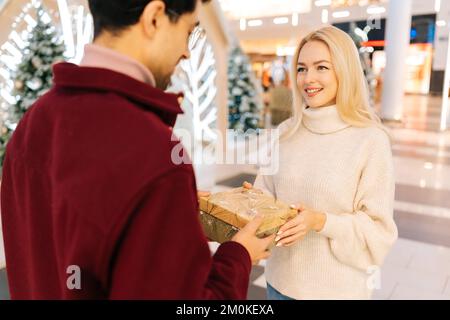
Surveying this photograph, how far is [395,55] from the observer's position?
1201 centimetres

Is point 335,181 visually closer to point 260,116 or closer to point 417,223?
point 417,223

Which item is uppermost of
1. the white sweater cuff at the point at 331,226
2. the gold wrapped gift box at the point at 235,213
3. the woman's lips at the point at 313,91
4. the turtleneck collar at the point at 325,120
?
the woman's lips at the point at 313,91

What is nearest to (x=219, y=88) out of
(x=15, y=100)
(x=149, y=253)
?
(x=15, y=100)

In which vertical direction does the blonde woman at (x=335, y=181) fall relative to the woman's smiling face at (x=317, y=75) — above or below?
below

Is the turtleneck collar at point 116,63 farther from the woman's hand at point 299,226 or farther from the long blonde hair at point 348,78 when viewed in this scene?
the long blonde hair at point 348,78

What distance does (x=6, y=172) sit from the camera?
0.98 m

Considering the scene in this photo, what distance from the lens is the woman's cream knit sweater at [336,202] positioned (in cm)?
149

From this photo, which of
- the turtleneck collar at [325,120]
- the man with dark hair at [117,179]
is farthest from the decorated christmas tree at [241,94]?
the man with dark hair at [117,179]

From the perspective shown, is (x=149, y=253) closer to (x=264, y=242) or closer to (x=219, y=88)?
(x=264, y=242)

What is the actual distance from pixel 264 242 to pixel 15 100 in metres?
3.64

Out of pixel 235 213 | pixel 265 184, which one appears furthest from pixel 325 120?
pixel 235 213

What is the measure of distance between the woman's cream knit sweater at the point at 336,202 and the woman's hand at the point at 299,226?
0.04 meters

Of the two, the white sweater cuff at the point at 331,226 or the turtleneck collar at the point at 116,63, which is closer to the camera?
the turtleneck collar at the point at 116,63

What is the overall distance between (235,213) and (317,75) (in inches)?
27.1
